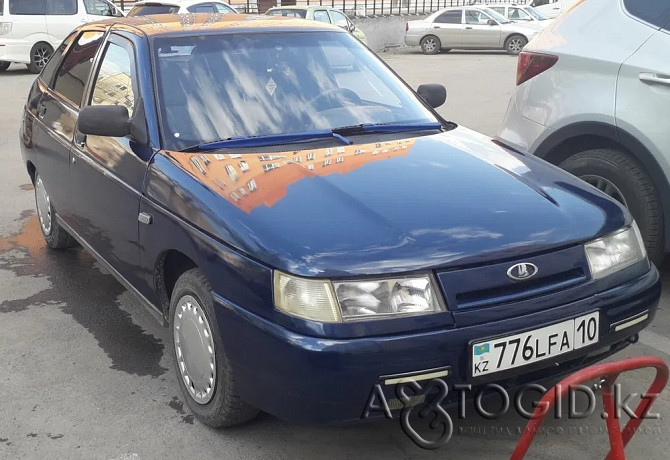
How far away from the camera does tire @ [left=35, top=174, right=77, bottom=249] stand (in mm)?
5547

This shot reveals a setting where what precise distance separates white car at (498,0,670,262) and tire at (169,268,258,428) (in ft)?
6.17

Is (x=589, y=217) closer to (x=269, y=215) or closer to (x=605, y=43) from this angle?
(x=269, y=215)

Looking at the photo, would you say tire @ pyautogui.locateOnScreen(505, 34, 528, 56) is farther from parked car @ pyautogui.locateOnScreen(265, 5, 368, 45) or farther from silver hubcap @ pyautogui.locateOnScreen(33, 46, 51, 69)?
silver hubcap @ pyautogui.locateOnScreen(33, 46, 51, 69)

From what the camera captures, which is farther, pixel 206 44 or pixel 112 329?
pixel 112 329

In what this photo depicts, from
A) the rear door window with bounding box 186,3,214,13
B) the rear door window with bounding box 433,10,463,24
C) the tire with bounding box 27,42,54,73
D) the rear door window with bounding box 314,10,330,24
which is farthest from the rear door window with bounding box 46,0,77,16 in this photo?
the rear door window with bounding box 433,10,463,24

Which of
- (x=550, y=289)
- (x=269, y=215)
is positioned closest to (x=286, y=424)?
(x=269, y=215)

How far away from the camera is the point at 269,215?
3.03m

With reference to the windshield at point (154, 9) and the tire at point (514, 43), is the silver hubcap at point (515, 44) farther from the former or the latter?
the windshield at point (154, 9)

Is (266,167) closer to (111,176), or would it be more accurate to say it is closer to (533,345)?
(111,176)

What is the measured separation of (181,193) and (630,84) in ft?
8.54

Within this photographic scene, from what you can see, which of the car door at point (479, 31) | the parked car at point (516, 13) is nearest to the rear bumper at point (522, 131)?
the car door at point (479, 31)

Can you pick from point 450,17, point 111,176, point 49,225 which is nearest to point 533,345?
point 111,176

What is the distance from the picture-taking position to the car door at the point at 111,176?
152 inches

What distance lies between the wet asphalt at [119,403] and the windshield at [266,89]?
1121 millimetres
